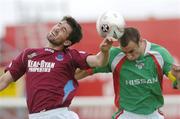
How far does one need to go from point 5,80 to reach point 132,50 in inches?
66.4

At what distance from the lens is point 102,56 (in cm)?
1070

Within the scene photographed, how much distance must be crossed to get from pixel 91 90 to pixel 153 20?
2.96m

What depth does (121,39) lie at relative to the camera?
1105cm

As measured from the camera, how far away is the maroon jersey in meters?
11.0

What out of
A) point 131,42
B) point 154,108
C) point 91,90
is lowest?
point 91,90

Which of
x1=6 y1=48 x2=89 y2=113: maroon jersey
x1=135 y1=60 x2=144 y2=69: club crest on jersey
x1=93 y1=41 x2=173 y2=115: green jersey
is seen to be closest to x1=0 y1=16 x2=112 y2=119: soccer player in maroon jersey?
x1=6 y1=48 x2=89 y2=113: maroon jersey

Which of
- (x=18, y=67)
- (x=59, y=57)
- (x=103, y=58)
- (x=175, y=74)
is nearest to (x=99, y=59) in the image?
(x=103, y=58)

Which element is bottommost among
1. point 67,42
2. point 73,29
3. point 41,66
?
point 41,66

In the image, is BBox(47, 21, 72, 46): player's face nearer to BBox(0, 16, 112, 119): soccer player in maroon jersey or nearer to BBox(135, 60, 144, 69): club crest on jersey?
BBox(0, 16, 112, 119): soccer player in maroon jersey

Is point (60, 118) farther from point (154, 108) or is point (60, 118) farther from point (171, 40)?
point (171, 40)

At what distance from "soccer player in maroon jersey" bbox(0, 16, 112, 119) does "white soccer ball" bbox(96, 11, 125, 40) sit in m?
0.40

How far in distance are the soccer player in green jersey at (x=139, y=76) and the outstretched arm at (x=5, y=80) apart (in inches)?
34.8

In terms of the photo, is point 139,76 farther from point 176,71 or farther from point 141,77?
point 176,71

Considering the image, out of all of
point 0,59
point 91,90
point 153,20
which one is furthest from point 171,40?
point 0,59
